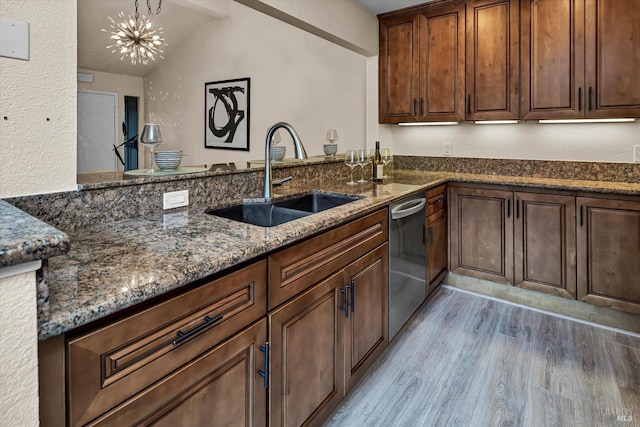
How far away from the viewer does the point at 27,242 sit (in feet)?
1.95

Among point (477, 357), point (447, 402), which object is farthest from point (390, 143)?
point (447, 402)

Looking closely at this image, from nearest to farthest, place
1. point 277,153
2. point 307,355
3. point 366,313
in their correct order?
1. point 307,355
2. point 366,313
3. point 277,153

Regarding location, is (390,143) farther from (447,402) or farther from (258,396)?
(258,396)

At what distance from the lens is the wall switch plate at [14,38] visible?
102 cm

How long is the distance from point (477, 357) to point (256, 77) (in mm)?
2933

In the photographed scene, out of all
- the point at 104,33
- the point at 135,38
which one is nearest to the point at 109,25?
the point at 104,33

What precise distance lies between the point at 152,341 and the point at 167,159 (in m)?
1.08

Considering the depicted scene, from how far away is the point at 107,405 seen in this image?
0.76 metres

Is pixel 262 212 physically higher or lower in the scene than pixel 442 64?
lower

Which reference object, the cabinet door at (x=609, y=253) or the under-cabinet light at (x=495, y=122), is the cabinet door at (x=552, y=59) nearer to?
the under-cabinet light at (x=495, y=122)

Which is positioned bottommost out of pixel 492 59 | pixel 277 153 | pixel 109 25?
pixel 277 153

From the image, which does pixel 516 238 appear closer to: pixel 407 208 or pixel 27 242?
pixel 407 208

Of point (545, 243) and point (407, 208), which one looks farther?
point (545, 243)

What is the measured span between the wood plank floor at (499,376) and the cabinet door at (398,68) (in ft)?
5.94
